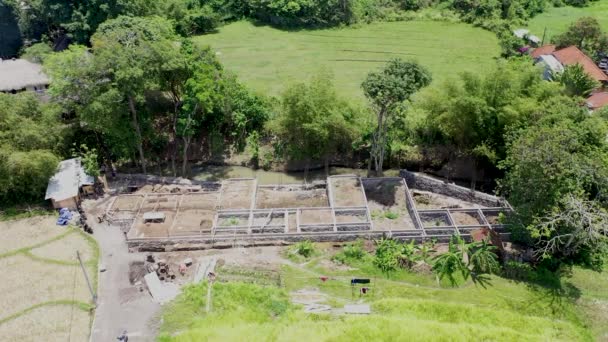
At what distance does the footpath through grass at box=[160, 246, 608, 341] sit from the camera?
21.4m

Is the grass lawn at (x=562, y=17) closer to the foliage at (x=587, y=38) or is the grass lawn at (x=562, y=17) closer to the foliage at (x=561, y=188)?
the foliage at (x=587, y=38)

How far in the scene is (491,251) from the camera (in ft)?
85.3

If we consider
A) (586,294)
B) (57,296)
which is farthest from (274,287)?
(586,294)

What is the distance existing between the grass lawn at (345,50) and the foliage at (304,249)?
1955 centimetres

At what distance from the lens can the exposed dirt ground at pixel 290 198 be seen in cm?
3122

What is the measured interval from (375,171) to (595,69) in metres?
24.3

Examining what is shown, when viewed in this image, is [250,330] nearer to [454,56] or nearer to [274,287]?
[274,287]

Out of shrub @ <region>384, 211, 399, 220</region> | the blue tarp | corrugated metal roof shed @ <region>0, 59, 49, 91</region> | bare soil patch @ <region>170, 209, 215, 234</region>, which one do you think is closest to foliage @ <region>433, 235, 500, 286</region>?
shrub @ <region>384, 211, 399, 220</region>

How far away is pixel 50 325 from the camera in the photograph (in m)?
22.6

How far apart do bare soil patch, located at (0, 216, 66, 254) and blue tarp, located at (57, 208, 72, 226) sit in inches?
11.7

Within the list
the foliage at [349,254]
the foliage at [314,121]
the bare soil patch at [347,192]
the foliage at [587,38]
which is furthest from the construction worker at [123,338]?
the foliage at [587,38]

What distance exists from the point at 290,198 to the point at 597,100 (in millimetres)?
26611

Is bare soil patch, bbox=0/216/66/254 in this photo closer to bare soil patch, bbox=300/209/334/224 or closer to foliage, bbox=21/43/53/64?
bare soil patch, bbox=300/209/334/224

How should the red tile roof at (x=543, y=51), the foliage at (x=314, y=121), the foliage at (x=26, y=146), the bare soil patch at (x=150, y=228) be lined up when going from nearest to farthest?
the bare soil patch at (x=150, y=228), the foliage at (x=26, y=146), the foliage at (x=314, y=121), the red tile roof at (x=543, y=51)
